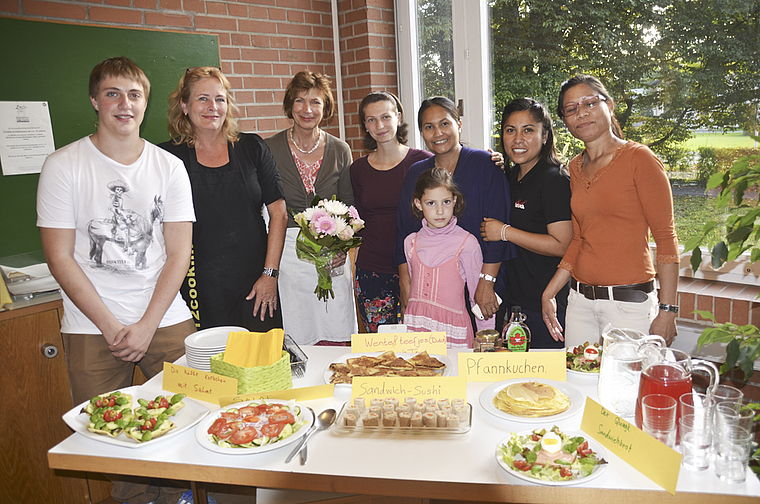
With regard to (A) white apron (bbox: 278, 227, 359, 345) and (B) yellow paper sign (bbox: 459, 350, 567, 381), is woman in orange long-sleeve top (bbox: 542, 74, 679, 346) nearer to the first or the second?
(B) yellow paper sign (bbox: 459, 350, 567, 381)

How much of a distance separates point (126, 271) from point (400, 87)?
102 inches

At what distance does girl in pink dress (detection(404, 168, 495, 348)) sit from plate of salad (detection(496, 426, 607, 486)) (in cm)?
103

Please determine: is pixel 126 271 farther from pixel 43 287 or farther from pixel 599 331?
pixel 599 331

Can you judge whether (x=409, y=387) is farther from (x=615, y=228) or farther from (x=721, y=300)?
(x=721, y=300)

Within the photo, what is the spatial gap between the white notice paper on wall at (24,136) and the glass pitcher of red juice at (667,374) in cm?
278

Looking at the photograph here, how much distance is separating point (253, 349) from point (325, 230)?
586 millimetres

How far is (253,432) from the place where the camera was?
4.45ft

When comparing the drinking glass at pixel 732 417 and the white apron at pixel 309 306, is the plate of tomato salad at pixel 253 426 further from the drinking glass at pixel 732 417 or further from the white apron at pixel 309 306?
the white apron at pixel 309 306

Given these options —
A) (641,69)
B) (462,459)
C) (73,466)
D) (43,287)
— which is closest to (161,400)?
(73,466)

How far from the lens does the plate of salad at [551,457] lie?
1.16 m

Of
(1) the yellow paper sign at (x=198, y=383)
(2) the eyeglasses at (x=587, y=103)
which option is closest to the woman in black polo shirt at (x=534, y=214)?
(2) the eyeglasses at (x=587, y=103)

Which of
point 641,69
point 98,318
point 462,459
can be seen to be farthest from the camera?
point 641,69

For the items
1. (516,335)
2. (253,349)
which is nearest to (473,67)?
(516,335)

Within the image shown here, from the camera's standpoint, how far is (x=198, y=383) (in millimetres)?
1620
